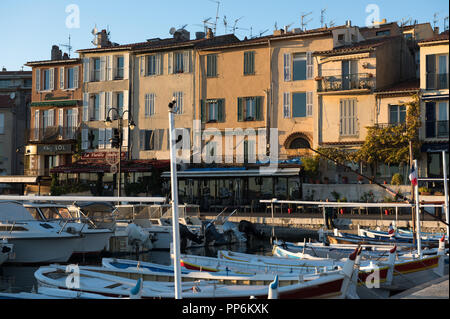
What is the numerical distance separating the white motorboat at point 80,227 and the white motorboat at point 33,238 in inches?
17.5

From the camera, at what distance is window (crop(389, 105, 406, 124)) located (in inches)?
1384

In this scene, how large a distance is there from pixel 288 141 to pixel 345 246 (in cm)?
1750

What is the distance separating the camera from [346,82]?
36875mm

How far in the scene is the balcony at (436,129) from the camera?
3357cm

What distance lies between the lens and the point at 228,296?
11.0 meters

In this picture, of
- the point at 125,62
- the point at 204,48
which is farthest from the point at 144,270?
the point at 125,62

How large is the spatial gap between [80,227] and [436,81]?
22.2m

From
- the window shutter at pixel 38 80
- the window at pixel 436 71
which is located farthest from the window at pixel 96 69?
the window at pixel 436 71

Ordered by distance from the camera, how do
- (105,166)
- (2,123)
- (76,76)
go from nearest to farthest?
(105,166)
(76,76)
(2,123)

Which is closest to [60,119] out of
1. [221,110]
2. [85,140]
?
[85,140]

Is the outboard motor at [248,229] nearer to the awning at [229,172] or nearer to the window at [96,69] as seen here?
the awning at [229,172]

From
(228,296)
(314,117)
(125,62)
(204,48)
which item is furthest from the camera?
(125,62)

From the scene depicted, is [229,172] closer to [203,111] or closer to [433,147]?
[203,111]
